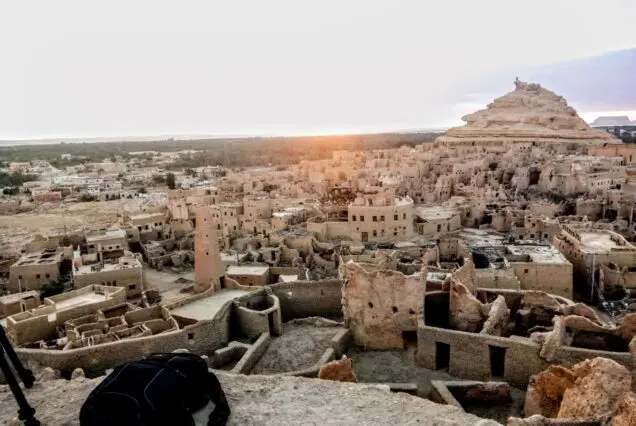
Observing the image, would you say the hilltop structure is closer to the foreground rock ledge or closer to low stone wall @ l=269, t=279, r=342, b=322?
low stone wall @ l=269, t=279, r=342, b=322

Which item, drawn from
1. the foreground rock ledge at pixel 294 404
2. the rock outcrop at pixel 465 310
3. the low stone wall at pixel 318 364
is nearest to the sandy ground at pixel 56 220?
the low stone wall at pixel 318 364

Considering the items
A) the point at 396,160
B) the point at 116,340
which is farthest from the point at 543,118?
the point at 116,340

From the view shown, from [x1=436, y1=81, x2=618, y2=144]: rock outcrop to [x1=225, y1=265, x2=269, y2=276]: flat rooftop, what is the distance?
207 ft

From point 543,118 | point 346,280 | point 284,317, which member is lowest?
point 284,317

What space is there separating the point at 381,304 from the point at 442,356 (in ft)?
7.69

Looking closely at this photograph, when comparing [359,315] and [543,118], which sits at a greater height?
[543,118]

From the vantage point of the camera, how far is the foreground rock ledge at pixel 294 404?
24.1 ft

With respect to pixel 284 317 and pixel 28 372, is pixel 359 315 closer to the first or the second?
pixel 284 317

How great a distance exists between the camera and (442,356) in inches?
577

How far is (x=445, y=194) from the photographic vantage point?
50.3 meters

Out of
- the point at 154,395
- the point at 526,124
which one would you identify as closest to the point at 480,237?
the point at 154,395

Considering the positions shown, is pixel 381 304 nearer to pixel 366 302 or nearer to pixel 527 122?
pixel 366 302

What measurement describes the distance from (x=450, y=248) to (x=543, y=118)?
62739mm

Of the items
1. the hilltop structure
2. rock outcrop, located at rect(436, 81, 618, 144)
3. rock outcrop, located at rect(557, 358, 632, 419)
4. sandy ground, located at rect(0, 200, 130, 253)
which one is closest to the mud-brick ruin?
rock outcrop, located at rect(557, 358, 632, 419)
